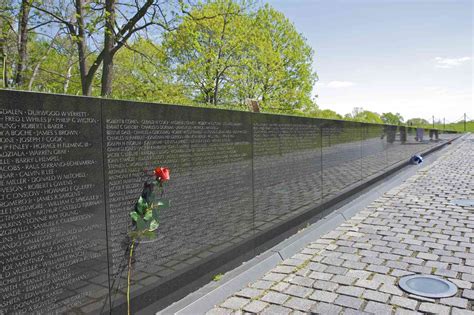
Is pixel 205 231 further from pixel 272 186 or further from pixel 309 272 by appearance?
pixel 272 186

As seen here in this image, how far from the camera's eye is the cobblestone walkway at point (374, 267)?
12.6ft

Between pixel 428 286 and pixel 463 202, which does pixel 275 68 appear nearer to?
pixel 463 202

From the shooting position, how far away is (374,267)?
4863mm

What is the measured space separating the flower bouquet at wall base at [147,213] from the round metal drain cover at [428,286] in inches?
112

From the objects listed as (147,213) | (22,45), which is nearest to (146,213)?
(147,213)

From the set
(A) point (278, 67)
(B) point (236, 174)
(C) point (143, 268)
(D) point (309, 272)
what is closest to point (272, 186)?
(B) point (236, 174)

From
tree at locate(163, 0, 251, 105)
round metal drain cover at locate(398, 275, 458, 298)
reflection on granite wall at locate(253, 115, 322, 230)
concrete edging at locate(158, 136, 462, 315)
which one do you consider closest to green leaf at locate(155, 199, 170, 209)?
concrete edging at locate(158, 136, 462, 315)

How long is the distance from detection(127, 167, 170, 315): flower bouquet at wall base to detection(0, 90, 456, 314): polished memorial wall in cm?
8

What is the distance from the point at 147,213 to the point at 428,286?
320 cm

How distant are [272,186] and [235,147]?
1.30 m

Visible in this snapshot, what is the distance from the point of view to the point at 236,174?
5.16 meters

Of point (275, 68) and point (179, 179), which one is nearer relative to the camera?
point (179, 179)

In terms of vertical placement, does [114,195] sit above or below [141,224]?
above

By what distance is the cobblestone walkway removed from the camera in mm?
3828
